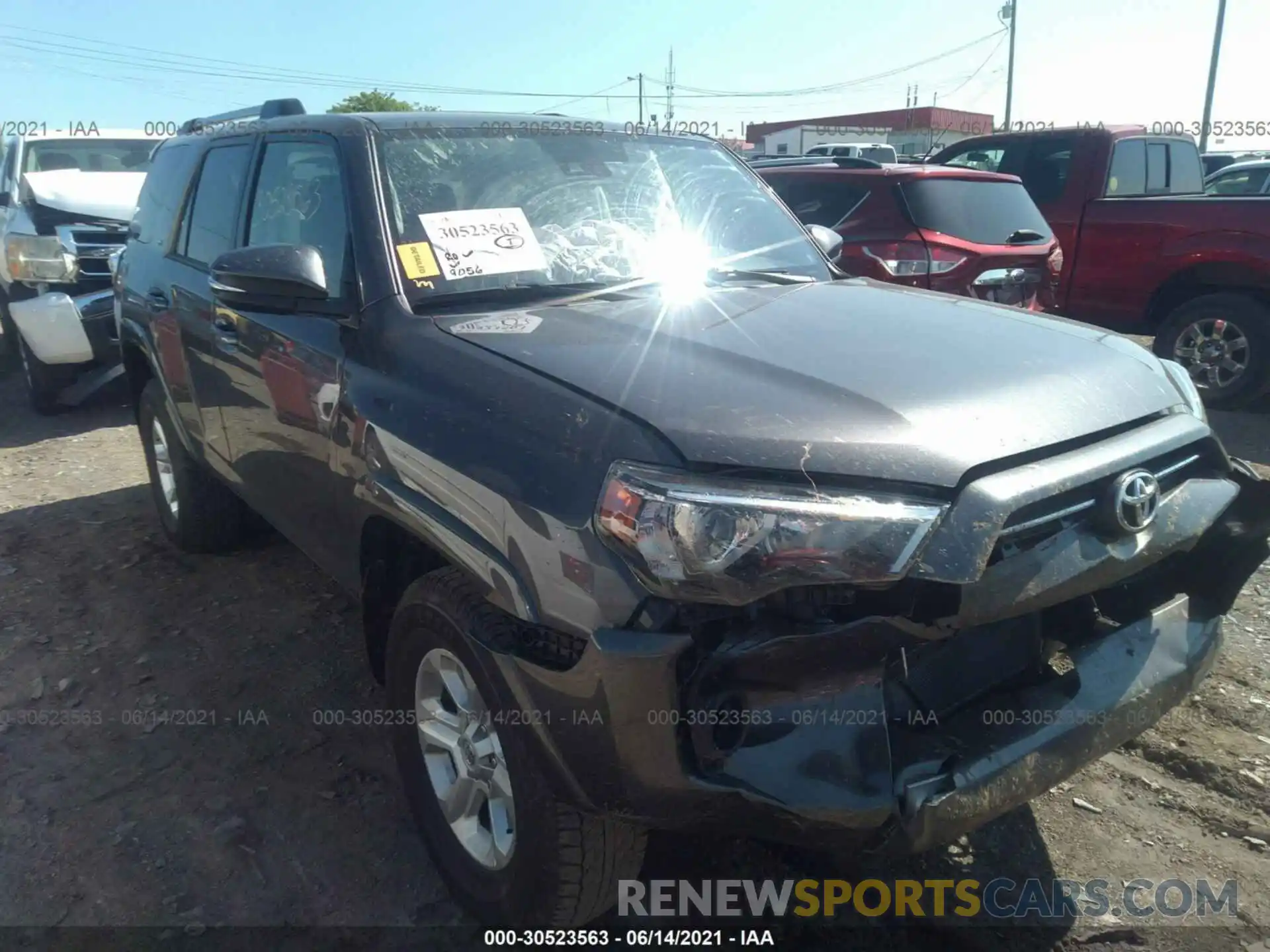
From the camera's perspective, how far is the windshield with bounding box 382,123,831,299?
273 centimetres

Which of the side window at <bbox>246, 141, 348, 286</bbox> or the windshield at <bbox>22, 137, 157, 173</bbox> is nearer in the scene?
the side window at <bbox>246, 141, 348, 286</bbox>

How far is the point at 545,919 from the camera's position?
83.4 inches

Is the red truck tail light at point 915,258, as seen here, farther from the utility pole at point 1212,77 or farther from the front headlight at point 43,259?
the utility pole at point 1212,77

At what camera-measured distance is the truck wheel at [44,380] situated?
6.87m

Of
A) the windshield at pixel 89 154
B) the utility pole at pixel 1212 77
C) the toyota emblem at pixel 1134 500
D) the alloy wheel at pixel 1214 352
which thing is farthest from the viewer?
the utility pole at pixel 1212 77

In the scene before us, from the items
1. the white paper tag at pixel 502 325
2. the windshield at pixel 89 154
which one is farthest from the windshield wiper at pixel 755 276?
the windshield at pixel 89 154

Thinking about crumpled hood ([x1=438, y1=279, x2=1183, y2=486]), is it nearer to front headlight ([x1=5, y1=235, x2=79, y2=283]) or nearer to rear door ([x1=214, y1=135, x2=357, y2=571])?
rear door ([x1=214, y1=135, x2=357, y2=571])

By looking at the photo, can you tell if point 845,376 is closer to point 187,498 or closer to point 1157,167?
point 187,498

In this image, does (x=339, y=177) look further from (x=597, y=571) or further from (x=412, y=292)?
(x=597, y=571)

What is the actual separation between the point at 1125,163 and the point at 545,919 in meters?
7.66

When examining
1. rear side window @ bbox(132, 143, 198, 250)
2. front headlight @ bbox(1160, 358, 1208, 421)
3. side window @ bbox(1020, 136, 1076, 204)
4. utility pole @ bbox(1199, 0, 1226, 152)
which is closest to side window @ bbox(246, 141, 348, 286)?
rear side window @ bbox(132, 143, 198, 250)

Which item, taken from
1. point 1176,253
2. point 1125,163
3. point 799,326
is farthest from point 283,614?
point 1125,163

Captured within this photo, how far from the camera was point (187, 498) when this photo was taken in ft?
14.4

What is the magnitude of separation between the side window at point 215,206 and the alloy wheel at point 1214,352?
5918 mm
